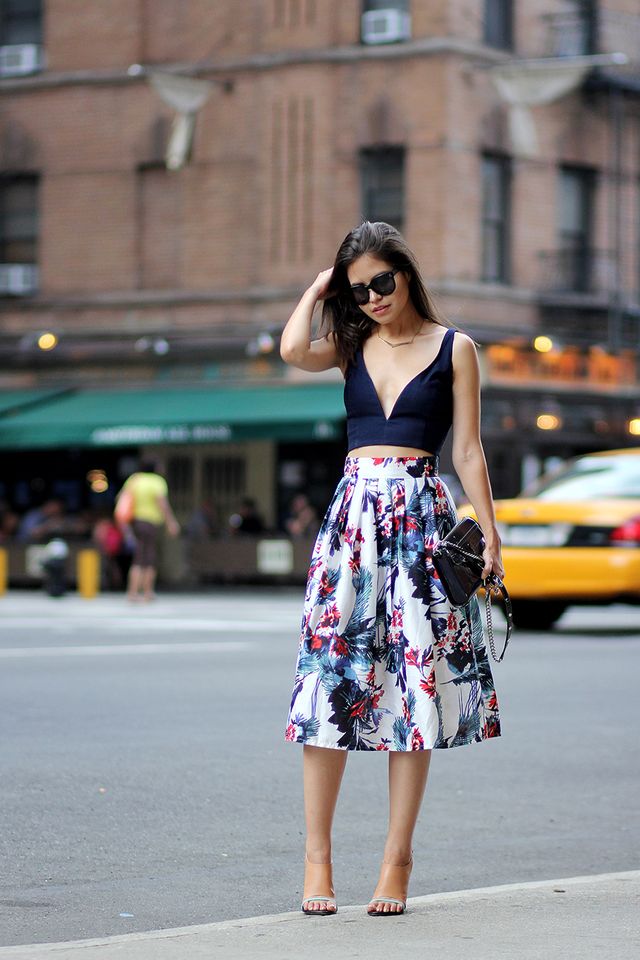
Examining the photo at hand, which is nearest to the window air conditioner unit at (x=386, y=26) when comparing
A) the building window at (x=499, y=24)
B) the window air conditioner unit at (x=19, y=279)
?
the building window at (x=499, y=24)

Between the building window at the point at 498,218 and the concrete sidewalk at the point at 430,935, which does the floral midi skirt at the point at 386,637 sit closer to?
the concrete sidewalk at the point at 430,935

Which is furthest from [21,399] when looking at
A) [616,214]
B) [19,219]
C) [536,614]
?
[536,614]

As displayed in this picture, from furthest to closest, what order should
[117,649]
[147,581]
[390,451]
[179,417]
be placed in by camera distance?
[179,417]
[147,581]
[117,649]
[390,451]

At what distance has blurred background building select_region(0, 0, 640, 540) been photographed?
2891 cm

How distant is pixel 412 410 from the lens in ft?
18.0

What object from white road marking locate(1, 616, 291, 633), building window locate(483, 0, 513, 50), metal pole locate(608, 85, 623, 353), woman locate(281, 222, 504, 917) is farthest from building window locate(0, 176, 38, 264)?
woman locate(281, 222, 504, 917)

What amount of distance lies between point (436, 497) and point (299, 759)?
336cm

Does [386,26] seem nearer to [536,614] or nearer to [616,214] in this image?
[616,214]

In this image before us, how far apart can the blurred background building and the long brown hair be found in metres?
21.5

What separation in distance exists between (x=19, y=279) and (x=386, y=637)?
27678mm

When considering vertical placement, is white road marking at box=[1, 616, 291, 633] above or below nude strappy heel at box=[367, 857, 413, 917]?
below

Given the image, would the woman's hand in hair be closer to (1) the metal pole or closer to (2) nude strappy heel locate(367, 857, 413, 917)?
(2) nude strappy heel locate(367, 857, 413, 917)

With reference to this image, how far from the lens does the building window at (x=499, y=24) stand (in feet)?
96.7

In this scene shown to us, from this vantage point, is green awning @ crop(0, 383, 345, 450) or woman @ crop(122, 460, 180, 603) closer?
woman @ crop(122, 460, 180, 603)
